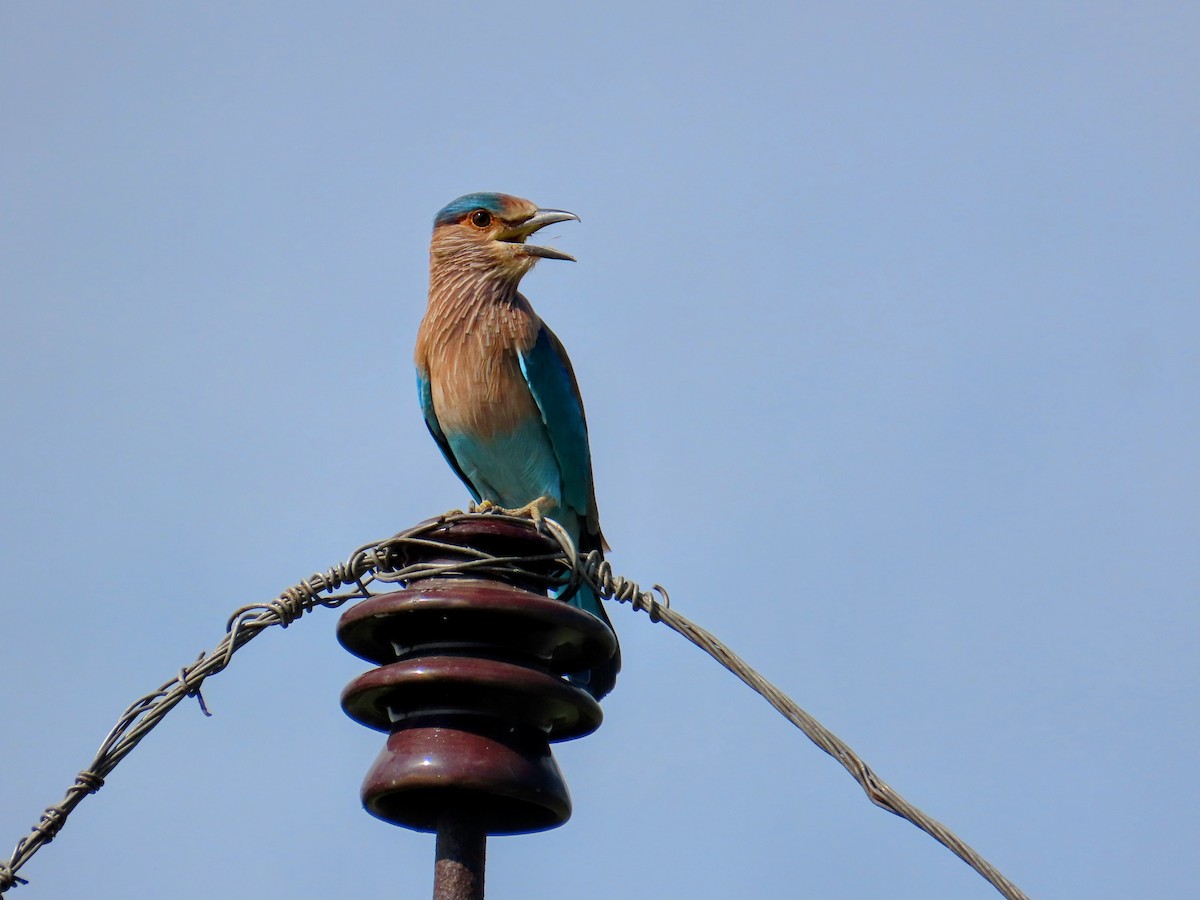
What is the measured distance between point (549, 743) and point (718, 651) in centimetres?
41

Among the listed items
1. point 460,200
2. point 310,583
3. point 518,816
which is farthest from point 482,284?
point 518,816

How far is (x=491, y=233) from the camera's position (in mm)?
7297

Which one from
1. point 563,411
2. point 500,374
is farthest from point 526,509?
point 563,411

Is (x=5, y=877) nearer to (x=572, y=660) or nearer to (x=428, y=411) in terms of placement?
(x=572, y=660)

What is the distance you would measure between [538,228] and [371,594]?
4.09 metres

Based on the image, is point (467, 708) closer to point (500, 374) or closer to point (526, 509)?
point (526, 509)

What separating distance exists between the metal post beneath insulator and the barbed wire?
11 cm

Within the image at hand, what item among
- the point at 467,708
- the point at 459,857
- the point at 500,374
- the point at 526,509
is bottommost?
the point at 459,857

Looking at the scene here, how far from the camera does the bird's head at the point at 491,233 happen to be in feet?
23.4

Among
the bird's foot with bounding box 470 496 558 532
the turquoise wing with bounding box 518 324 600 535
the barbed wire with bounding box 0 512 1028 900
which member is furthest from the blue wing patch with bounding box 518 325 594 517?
the barbed wire with bounding box 0 512 1028 900

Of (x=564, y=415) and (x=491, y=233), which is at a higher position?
(x=491, y=233)

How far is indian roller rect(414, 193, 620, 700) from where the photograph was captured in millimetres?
6879

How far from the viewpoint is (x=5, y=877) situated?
10.0 ft

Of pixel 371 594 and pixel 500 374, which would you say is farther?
pixel 500 374
